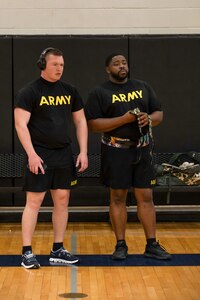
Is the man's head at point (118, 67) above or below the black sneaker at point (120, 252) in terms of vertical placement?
above

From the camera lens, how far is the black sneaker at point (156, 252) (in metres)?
6.28

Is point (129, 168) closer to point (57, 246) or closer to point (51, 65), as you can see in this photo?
point (57, 246)

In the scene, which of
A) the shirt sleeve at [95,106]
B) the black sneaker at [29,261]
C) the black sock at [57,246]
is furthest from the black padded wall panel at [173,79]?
the black sneaker at [29,261]

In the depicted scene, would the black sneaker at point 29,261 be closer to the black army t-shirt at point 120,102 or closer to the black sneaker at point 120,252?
the black sneaker at point 120,252

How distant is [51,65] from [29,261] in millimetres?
1692

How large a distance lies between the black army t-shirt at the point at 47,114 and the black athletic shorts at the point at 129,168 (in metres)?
0.49

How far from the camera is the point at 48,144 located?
6121 millimetres

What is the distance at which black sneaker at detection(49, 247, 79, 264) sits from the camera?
6.14m

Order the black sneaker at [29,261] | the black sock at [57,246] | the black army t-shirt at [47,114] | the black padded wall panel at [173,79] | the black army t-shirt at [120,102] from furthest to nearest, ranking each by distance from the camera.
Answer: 1. the black padded wall panel at [173,79]
2. the black army t-shirt at [120,102]
3. the black sock at [57,246]
4. the black army t-shirt at [47,114]
5. the black sneaker at [29,261]

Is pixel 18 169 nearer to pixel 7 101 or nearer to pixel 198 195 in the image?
pixel 7 101

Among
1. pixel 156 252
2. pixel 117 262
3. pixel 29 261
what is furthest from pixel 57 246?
→ pixel 156 252
